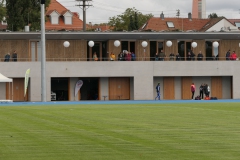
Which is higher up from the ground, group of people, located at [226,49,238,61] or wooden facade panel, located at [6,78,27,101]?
group of people, located at [226,49,238,61]

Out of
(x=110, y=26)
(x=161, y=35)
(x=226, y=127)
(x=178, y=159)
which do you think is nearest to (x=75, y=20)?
(x=110, y=26)

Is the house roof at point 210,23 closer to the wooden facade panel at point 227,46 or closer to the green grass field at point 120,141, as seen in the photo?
the wooden facade panel at point 227,46

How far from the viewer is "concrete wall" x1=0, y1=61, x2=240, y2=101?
6266 centimetres

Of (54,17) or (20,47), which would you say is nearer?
(20,47)

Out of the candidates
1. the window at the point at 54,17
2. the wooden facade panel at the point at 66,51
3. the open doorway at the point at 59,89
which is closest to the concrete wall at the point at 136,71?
the open doorway at the point at 59,89

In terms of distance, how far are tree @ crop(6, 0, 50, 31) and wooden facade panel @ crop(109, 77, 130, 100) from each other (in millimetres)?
19712

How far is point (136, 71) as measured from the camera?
65.1 metres

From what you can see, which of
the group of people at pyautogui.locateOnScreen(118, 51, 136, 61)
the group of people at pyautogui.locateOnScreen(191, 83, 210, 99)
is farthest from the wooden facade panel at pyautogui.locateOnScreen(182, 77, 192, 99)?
the group of people at pyautogui.locateOnScreen(118, 51, 136, 61)

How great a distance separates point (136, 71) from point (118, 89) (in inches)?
100

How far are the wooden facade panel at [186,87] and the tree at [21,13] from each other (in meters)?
23.2

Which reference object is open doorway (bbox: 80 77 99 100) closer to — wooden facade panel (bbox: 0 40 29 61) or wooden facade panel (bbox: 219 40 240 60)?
wooden facade panel (bbox: 0 40 29 61)

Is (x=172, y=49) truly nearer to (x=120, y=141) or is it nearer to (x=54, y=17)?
(x=120, y=141)

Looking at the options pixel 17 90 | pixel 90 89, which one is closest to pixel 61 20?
pixel 90 89

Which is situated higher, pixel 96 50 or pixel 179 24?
pixel 179 24
